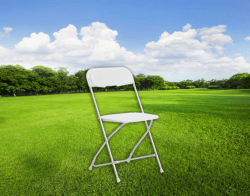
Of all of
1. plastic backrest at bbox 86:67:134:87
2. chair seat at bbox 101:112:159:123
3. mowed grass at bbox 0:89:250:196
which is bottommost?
Answer: mowed grass at bbox 0:89:250:196

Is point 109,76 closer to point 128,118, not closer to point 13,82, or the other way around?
point 128,118

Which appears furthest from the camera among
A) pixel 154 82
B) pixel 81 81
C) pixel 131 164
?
pixel 154 82

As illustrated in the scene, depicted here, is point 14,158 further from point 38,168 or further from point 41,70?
point 41,70

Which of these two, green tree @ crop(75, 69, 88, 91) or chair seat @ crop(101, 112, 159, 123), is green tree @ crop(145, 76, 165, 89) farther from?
chair seat @ crop(101, 112, 159, 123)

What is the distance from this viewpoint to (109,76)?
10.3 feet

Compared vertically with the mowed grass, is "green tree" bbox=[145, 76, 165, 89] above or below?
above

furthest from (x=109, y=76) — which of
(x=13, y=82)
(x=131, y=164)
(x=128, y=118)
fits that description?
(x=13, y=82)

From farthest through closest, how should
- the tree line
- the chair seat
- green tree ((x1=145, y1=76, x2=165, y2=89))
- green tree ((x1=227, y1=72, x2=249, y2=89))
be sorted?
green tree ((x1=145, y1=76, x2=165, y2=89))
green tree ((x1=227, y1=72, x2=249, y2=89))
the tree line
the chair seat

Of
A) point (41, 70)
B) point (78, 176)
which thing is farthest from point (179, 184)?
point (41, 70)

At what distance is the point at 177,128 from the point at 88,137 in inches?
101

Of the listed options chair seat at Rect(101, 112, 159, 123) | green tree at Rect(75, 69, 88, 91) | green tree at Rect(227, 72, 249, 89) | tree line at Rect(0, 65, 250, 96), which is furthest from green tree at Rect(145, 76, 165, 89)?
chair seat at Rect(101, 112, 159, 123)

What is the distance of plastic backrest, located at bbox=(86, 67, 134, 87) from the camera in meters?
2.95

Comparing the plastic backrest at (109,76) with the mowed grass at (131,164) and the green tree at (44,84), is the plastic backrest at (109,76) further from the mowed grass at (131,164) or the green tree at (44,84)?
the green tree at (44,84)

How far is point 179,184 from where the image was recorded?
2584 mm
